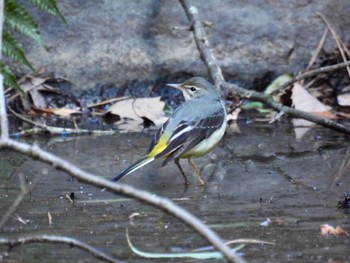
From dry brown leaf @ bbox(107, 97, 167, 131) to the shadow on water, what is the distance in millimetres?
411

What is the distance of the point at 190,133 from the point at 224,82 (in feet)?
4.42

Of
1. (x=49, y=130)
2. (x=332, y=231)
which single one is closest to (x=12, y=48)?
(x=49, y=130)

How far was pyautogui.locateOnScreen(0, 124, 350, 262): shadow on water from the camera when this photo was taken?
4.32 metres

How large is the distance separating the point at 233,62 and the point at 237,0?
653mm

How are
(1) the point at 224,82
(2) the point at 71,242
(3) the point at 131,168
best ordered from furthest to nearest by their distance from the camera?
1. (1) the point at 224,82
2. (3) the point at 131,168
3. (2) the point at 71,242

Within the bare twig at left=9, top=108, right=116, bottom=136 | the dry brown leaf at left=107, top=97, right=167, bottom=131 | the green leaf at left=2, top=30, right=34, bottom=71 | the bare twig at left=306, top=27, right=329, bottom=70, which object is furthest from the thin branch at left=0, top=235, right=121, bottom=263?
the bare twig at left=306, top=27, right=329, bottom=70

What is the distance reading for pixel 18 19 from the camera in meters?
6.61

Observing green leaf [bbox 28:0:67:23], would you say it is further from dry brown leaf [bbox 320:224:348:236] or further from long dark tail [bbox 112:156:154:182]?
dry brown leaf [bbox 320:224:348:236]

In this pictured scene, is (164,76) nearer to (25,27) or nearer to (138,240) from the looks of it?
(25,27)

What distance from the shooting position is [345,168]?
20.6ft

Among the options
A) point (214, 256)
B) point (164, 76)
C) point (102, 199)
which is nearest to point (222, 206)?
point (102, 199)

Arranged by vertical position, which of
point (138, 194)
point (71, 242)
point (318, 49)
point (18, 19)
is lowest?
point (318, 49)

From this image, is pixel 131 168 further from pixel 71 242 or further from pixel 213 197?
pixel 71 242

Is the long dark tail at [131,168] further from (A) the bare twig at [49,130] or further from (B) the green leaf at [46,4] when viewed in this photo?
(A) the bare twig at [49,130]
